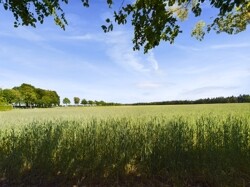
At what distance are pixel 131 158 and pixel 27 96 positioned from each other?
108075 millimetres

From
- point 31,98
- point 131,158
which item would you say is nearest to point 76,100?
point 31,98

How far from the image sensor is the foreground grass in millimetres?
5461

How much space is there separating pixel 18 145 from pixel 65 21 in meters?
3.79

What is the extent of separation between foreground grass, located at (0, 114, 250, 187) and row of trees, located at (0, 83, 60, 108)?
297 ft

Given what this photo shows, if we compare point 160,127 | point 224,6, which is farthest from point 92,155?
point 224,6

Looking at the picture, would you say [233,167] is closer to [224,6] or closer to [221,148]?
[221,148]

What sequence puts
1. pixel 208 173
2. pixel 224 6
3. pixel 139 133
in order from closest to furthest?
pixel 224 6 → pixel 208 173 → pixel 139 133

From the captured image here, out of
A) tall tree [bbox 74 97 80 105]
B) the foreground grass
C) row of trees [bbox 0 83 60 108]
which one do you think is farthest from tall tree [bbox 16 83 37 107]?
the foreground grass

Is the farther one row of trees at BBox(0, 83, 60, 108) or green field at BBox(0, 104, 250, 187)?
row of trees at BBox(0, 83, 60, 108)

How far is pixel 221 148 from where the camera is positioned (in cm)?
601

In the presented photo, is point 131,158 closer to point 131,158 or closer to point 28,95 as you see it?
point 131,158

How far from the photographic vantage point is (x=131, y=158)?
5965 mm

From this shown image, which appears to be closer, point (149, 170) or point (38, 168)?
point (149, 170)

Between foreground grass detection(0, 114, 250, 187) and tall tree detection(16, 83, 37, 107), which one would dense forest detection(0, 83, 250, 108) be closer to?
tall tree detection(16, 83, 37, 107)
